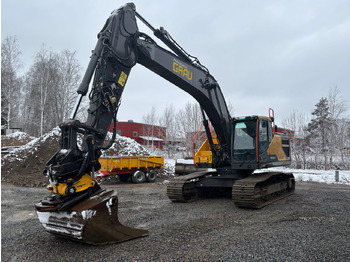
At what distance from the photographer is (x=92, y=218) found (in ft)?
13.2

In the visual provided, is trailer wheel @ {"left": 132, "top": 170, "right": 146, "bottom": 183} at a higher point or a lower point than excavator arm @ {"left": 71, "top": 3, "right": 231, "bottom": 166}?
lower

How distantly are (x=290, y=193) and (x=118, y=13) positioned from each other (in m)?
7.78

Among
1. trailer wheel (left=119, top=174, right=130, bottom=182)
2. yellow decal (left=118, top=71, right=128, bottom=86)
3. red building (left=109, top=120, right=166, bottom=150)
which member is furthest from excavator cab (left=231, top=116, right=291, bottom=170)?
A: red building (left=109, top=120, right=166, bottom=150)

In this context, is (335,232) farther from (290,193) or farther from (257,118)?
(290,193)

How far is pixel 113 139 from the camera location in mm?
4887

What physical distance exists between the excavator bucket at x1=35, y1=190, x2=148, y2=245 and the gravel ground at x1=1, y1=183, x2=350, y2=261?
0.58ft

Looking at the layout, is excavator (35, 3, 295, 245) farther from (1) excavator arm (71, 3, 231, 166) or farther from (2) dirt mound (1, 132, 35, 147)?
(2) dirt mound (1, 132, 35, 147)

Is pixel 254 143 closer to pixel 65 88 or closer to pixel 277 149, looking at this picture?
pixel 277 149

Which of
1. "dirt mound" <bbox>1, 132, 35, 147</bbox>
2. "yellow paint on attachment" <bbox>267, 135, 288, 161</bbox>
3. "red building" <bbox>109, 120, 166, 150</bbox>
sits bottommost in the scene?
"yellow paint on attachment" <bbox>267, 135, 288, 161</bbox>

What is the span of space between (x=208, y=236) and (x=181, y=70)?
12.8 ft

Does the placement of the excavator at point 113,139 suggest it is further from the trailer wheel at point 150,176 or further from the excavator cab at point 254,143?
the trailer wheel at point 150,176

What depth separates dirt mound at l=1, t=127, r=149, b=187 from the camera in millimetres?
13619

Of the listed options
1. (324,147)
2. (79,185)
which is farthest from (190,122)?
(79,185)

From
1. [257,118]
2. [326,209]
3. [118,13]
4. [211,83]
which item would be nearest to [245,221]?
[326,209]
